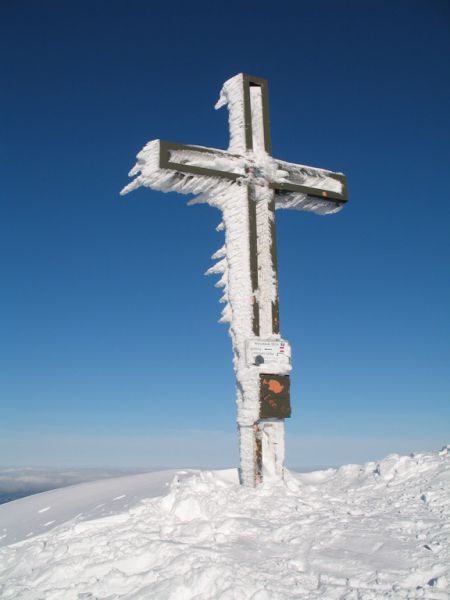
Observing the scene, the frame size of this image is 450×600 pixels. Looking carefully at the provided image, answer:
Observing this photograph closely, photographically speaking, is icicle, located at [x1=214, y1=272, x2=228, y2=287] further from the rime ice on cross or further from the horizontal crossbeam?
the horizontal crossbeam

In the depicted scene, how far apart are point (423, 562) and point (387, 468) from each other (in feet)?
9.14

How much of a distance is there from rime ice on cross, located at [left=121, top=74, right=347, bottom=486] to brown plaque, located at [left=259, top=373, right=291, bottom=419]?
13 mm

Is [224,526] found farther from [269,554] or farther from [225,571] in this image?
[225,571]

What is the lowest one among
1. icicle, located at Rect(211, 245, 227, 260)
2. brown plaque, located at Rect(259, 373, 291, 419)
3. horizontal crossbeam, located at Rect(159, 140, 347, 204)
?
brown plaque, located at Rect(259, 373, 291, 419)

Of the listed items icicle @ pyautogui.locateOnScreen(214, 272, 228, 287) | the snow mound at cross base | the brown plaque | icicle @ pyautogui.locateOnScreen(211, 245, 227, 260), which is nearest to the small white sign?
the brown plaque

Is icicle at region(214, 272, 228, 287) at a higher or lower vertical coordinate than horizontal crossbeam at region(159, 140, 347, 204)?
lower

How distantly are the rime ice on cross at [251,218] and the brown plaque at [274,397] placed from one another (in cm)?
1

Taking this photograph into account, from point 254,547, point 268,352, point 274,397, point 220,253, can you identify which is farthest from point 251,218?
point 254,547

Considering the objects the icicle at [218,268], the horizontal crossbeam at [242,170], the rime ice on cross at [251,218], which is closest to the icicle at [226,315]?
the rime ice on cross at [251,218]

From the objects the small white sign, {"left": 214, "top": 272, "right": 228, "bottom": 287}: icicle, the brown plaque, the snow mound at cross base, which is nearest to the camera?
the snow mound at cross base

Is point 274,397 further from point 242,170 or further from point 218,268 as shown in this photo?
point 242,170

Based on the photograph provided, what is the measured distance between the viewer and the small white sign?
21.6ft

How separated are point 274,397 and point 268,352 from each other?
0.58 metres

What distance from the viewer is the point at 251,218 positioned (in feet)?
23.8
